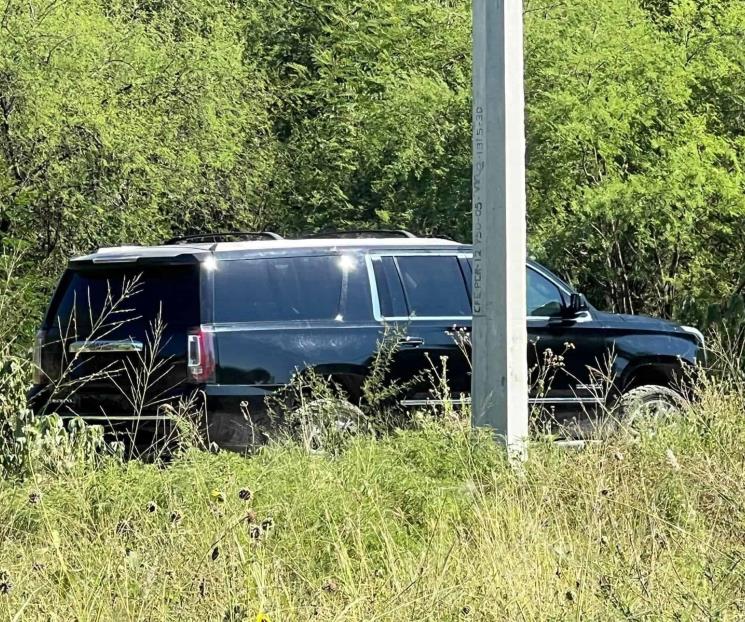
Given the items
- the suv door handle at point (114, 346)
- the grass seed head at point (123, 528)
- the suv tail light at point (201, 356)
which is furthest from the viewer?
the suv door handle at point (114, 346)

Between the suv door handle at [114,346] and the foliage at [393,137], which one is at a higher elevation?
the foliage at [393,137]

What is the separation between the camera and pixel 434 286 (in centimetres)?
941

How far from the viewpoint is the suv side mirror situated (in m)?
9.82

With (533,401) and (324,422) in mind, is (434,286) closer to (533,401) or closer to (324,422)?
(533,401)

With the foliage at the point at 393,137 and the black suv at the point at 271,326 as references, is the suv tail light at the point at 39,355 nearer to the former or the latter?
the black suv at the point at 271,326

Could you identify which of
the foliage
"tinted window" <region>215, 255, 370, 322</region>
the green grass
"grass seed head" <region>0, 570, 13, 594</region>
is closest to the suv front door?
"tinted window" <region>215, 255, 370, 322</region>

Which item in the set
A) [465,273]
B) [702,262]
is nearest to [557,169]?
[702,262]

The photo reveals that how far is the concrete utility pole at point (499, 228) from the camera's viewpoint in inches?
271

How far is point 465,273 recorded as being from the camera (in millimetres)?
9570

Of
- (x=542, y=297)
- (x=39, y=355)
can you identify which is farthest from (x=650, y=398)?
(x=39, y=355)

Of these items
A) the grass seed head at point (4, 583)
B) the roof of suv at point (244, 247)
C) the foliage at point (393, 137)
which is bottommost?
Result: the grass seed head at point (4, 583)

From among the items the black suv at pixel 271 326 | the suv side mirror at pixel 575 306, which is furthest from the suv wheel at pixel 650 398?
the suv side mirror at pixel 575 306

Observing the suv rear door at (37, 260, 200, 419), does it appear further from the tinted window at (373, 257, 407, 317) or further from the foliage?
the foliage

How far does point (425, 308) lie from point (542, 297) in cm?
113
